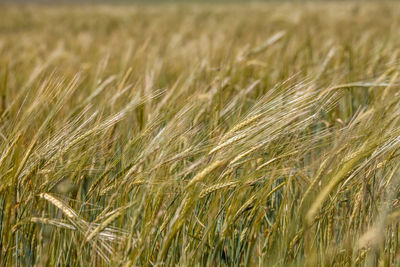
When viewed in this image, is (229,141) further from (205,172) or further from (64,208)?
(64,208)

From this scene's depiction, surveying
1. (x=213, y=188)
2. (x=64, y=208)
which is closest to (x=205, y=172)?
(x=213, y=188)

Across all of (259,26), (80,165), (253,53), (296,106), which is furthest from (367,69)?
(259,26)

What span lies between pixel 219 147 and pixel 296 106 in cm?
23

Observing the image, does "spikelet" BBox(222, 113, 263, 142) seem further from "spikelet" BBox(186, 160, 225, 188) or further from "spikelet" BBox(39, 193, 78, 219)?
"spikelet" BBox(39, 193, 78, 219)

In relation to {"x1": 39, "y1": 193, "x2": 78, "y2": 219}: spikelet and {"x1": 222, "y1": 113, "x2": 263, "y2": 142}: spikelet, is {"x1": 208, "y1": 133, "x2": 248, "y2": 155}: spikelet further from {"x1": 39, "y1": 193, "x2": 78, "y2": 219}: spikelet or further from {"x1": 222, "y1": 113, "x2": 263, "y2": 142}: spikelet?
{"x1": 39, "y1": 193, "x2": 78, "y2": 219}: spikelet

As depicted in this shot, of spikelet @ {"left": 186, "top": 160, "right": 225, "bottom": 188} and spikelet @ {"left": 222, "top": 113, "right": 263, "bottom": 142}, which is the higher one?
spikelet @ {"left": 222, "top": 113, "right": 263, "bottom": 142}

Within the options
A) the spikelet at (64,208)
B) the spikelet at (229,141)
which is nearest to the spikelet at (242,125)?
the spikelet at (229,141)

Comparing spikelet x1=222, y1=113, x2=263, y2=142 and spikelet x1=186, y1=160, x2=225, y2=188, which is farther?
spikelet x1=222, y1=113, x2=263, y2=142

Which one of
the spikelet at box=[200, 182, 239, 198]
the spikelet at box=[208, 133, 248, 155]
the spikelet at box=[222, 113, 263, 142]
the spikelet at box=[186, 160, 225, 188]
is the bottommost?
the spikelet at box=[200, 182, 239, 198]

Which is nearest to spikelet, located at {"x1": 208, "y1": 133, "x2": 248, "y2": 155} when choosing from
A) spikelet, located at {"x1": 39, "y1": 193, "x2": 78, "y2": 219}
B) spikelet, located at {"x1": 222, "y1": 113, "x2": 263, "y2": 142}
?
spikelet, located at {"x1": 222, "y1": 113, "x2": 263, "y2": 142}

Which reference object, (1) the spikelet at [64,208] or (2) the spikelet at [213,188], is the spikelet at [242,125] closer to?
(2) the spikelet at [213,188]

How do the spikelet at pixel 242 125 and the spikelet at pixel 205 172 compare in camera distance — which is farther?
Answer: the spikelet at pixel 242 125

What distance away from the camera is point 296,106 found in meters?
0.97

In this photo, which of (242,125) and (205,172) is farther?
(242,125)
